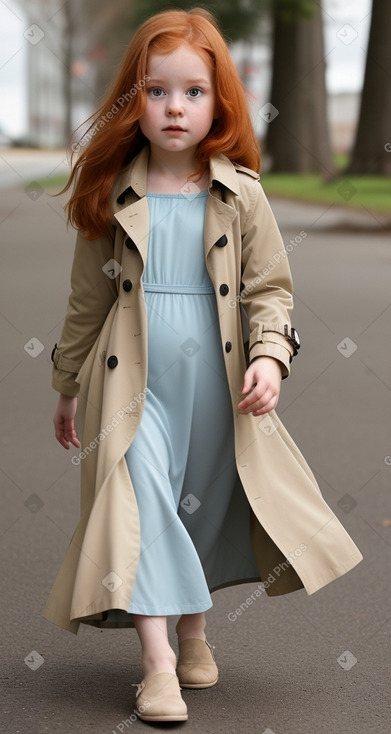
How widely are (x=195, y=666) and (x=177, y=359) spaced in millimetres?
843

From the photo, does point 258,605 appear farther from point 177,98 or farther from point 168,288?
point 177,98

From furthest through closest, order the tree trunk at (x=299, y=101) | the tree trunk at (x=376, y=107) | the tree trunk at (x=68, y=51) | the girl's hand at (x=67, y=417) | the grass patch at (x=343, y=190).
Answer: the tree trunk at (x=68, y=51) < the tree trunk at (x=299, y=101) < the tree trunk at (x=376, y=107) < the grass patch at (x=343, y=190) < the girl's hand at (x=67, y=417)

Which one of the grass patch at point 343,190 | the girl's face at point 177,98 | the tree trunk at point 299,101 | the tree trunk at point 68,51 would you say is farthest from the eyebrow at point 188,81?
the tree trunk at point 68,51

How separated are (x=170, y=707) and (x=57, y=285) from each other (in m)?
10.6

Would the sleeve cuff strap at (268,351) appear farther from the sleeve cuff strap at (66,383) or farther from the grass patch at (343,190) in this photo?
the grass patch at (343,190)

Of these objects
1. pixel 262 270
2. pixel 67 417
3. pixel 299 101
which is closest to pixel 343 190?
pixel 299 101

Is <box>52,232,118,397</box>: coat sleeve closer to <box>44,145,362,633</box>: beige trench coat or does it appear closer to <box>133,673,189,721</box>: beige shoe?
A: <box>44,145,362,633</box>: beige trench coat

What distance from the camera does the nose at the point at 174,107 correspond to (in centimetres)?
329

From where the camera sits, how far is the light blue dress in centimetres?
326

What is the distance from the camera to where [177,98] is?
330 cm

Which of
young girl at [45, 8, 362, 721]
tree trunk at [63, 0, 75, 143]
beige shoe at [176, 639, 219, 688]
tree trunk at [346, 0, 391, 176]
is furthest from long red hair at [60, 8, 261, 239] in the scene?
tree trunk at [63, 0, 75, 143]

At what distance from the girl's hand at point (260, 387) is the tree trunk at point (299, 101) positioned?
32.7 m

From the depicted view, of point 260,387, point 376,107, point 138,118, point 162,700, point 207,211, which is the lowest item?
point 162,700

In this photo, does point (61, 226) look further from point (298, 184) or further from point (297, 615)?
point (297, 615)
